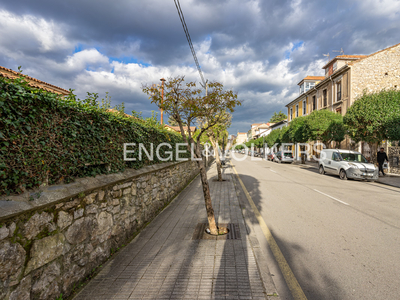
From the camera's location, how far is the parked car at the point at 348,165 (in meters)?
12.6

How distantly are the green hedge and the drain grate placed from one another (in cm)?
217

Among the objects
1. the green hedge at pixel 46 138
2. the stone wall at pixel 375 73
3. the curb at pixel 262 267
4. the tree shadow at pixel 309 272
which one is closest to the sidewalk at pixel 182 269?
the curb at pixel 262 267

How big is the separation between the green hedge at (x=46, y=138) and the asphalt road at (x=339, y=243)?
132 inches

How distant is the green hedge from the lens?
2074mm

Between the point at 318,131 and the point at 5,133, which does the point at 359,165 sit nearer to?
the point at 318,131

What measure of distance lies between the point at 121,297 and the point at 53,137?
2.02 meters

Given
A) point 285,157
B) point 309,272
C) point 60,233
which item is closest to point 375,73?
point 285,157

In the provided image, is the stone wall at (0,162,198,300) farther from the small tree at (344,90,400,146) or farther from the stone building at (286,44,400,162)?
the stone building at (286,44,400,162)

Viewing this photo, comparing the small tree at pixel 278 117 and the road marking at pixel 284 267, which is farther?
the small tree at pixel 278 117

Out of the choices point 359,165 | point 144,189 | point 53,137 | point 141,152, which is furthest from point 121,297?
point 359,165

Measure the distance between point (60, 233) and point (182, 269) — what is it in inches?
66.2

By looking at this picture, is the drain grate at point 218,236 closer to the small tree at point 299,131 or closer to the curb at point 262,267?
the curb at point 262,267

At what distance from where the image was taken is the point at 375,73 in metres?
23.9

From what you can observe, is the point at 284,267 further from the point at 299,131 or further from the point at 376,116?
the point at 299,131
